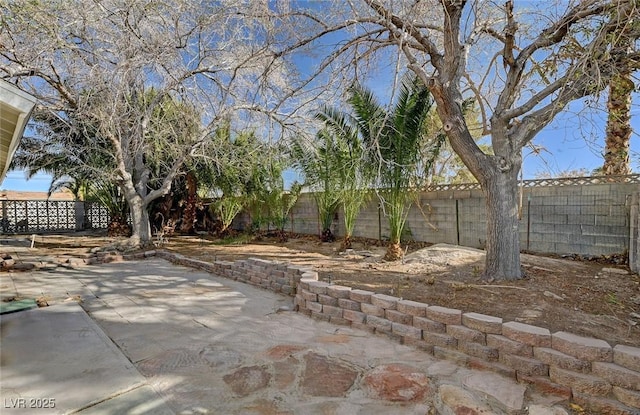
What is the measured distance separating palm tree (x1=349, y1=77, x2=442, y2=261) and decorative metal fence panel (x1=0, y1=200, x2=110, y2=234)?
1699 centimetres

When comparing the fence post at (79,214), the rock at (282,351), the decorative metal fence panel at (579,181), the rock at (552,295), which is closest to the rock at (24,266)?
the rock at (282,351)

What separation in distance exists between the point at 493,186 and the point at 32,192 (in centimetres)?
3258

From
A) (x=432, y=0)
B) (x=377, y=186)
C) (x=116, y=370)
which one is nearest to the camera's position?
(x=116, y=370)

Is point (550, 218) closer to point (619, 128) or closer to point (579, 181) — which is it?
point (579, 181)

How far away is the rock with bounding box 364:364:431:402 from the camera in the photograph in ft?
7.55

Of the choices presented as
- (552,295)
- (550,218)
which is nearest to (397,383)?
(552,295)

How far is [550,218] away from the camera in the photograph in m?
6.70

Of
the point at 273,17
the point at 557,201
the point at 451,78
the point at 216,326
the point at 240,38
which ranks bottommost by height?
the point at 216,326

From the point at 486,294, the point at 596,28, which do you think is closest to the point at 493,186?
the point at 486,294

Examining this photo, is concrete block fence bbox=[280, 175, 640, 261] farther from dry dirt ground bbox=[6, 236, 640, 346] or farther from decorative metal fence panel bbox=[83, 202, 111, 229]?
decorative metal fence panel bbox=[83, 202, 111, 229]

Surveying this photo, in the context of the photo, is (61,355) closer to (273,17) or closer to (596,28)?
(273,17)

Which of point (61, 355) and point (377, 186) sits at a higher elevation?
point (377, 186)

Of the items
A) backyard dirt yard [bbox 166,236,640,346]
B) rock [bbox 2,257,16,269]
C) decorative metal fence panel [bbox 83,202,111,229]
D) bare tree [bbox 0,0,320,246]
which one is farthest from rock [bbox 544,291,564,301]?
decorative metal fence panel [bbox 83,202,111,229]

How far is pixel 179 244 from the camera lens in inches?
442
